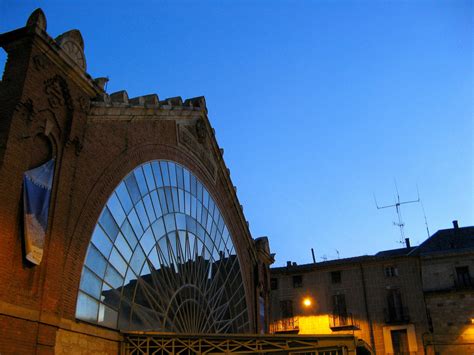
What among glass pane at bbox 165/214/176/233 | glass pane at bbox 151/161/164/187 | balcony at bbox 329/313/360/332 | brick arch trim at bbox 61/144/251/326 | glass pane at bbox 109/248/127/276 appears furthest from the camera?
balcony at bbox 329/313/360/332

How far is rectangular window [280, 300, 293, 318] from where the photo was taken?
48.5m

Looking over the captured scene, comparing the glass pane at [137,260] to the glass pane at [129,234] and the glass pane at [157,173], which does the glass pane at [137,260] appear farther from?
the glass pane at [157,173]

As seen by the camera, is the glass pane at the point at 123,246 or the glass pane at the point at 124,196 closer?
the glass pane at the point at 123,246

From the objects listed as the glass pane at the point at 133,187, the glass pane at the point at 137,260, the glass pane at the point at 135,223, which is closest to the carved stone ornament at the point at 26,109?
the glass pane at the point at 133,187

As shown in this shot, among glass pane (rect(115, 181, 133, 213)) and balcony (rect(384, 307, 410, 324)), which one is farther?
balcony (rect(384, 307, 410, 324))

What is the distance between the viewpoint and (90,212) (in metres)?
14.6

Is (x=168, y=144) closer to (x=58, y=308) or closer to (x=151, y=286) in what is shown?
(x=151, y=286)

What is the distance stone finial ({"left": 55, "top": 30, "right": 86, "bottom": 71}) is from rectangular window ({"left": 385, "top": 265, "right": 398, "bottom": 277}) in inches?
1486

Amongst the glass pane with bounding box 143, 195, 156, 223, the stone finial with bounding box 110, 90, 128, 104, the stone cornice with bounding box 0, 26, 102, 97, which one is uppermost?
the stone finial with bounding box 110, 90, 128, 104

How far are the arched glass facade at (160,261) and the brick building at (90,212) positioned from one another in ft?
0.17

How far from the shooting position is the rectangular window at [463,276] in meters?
42.5

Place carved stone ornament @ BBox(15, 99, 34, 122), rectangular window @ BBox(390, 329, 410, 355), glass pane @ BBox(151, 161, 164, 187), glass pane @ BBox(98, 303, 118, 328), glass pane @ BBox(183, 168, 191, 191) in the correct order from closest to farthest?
1. carved stone ornament @ BBox(15, 99, 34, 122)
2. glass pane @ BBox(98, 303, 118, 328)
3. glass pane @ BBox(151, 161, 164, 187)
4. glass pane @ BBox(183, 168, 191, 191)
5. rectangular window @ BBox(390, 329, 410, 355)

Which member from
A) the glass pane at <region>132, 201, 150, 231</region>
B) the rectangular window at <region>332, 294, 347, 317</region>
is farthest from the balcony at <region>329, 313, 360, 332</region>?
the glass pane at <region>132, 201, 150, 231</region>

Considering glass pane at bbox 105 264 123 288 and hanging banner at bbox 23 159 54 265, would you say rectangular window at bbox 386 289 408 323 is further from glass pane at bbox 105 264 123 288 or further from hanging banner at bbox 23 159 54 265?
hanging banner at bbox 23 159 54 265
